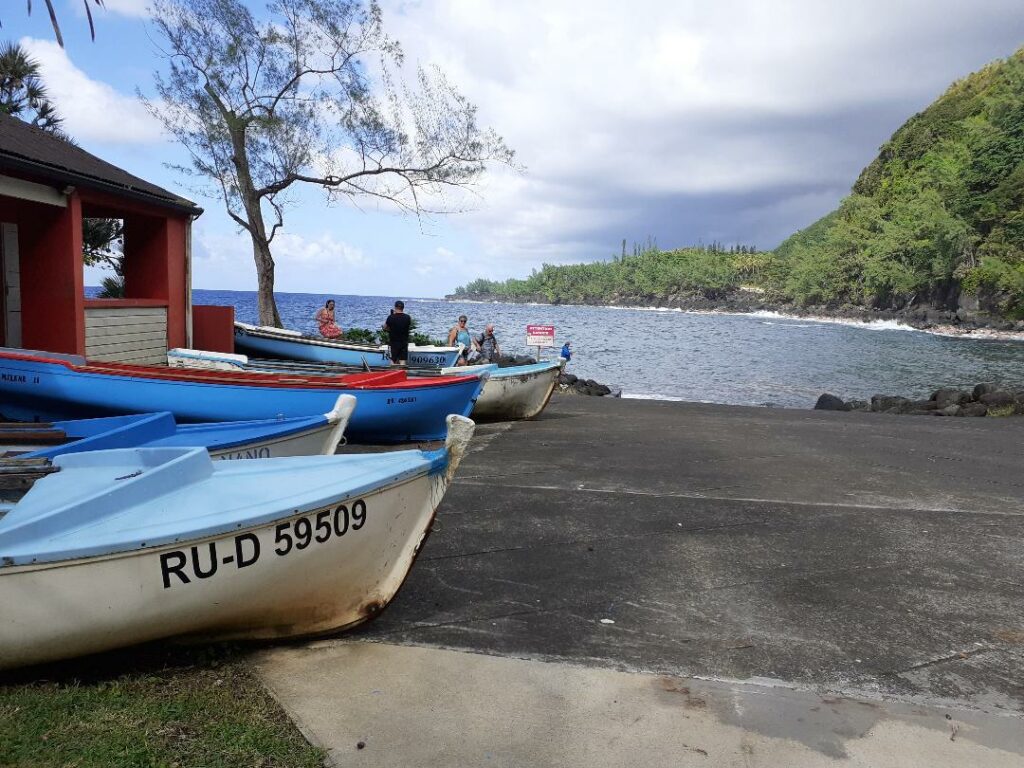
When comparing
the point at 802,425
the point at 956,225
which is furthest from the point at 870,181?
the point at 802,425

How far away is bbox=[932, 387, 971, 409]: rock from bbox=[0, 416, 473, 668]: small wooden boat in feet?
66.9

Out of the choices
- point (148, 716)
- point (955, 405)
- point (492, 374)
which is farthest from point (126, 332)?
point (955, 405)

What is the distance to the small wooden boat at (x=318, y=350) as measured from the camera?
55.3ft

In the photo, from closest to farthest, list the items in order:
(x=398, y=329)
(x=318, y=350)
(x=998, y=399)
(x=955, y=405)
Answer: (x=398, y=329), (x=318, y=350), (x=998, y=399), (x=955, y=405)

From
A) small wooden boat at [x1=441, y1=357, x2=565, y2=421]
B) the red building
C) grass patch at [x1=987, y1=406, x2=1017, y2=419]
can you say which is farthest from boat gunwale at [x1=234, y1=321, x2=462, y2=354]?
grass patch at [x1=987, y1=406, x2=1017, y2=419]

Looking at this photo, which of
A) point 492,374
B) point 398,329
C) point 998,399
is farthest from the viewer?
point 998,399

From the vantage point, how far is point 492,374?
42.9 feet

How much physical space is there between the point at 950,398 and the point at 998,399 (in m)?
1.59

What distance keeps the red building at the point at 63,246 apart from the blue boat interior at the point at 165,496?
6615mm

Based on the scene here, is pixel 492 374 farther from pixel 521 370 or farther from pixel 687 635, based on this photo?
pixel 687 635

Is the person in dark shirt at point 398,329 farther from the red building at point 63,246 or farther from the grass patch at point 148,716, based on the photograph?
the grass patch at point 148,716

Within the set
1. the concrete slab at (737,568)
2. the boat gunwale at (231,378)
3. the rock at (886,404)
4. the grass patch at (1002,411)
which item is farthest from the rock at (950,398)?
the boat gunwale at (231,378)

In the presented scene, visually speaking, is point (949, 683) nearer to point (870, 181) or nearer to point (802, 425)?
point (802, 425)

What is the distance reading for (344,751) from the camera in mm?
3209
